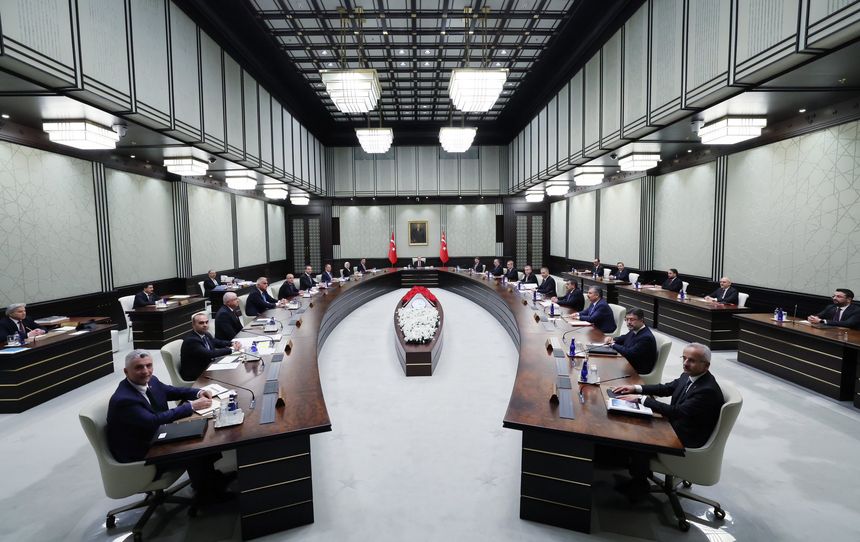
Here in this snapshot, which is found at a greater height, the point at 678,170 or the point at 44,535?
the point at 678,170

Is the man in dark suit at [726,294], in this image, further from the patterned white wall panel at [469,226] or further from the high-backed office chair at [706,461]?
the patterned white wall panel at [469,226]

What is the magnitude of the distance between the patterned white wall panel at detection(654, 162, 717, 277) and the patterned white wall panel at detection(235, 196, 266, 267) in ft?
41.2

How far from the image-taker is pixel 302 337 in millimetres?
5176

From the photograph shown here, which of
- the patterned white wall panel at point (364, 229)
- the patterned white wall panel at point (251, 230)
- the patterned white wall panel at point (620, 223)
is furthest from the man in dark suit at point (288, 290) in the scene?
the patterned white wall panel at point (620, 223)

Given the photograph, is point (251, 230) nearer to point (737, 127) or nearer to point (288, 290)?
point (288, 290)

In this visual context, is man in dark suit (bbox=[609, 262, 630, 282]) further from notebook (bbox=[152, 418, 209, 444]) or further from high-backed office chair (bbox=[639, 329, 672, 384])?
notebook (bbox=[152, 418, 209, 444])

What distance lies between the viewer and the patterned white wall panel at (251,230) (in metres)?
13.1

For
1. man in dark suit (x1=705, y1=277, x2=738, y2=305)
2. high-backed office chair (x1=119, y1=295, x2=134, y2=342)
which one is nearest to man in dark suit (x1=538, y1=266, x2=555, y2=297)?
man in dark suit (x1=705, y1=277, x2=738, y2=305)

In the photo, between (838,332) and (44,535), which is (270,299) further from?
(838,332)

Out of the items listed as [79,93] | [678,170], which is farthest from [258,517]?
[678,170]

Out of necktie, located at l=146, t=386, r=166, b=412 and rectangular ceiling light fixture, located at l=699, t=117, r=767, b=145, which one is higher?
rectangular ceiling light fixture, located at l=699, t=117, r=767, b=145

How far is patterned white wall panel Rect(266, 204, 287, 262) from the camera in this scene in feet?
50.8

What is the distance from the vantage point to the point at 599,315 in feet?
18.6

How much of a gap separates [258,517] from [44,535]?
4.98 ft
